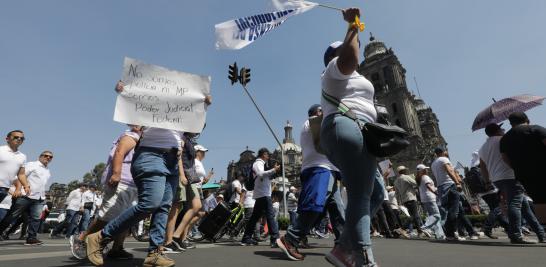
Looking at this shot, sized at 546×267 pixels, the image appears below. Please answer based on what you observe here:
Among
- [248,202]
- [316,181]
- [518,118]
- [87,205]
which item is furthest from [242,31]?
[87,205]

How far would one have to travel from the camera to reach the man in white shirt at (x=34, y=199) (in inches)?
256

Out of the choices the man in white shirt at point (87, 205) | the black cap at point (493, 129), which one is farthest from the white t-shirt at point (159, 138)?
the man in white shirt at point (87, 205)

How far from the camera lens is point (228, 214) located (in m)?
7.00

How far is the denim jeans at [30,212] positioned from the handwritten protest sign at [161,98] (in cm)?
499

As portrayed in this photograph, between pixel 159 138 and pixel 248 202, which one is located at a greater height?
pixel 159 138

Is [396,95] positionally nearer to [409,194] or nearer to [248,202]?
[409,194]

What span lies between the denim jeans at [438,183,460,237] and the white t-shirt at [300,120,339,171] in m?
3.84

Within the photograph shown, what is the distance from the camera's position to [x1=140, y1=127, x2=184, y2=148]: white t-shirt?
3.29m

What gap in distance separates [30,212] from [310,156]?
20.6 ft

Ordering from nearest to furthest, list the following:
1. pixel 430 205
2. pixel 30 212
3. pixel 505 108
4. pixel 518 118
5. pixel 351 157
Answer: pixel 351 157, pixel 518 118, pixel 505 108, pixel 30 212, pixel 430 205

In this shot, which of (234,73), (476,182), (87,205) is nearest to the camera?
(476,182)

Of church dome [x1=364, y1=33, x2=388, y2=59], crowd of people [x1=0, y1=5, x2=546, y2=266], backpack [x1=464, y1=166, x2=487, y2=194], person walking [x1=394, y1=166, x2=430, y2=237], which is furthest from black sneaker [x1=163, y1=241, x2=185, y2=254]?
church dome [x1=364, y1=33, x2=388, y2=59]

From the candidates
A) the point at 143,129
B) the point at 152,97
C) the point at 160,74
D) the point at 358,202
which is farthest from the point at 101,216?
the point at 358,202

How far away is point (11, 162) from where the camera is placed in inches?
235
